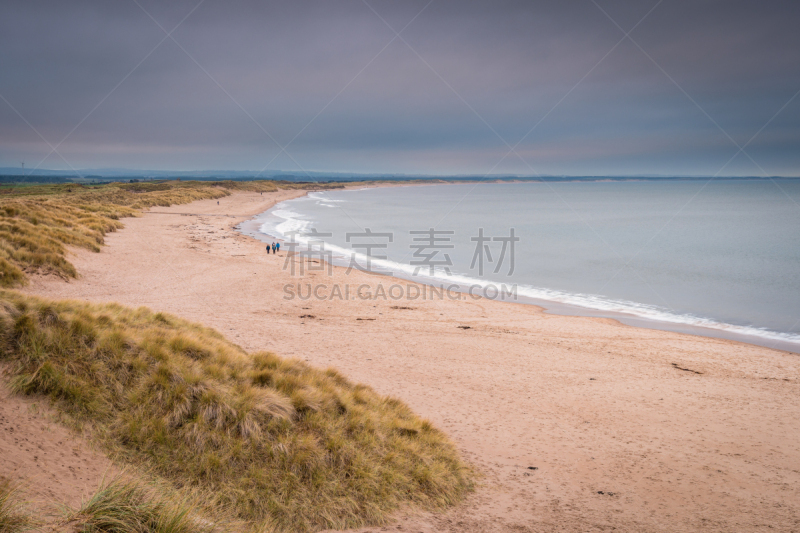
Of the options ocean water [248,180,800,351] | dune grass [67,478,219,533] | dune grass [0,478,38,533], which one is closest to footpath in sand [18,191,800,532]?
dune grass [67,478,219,533]

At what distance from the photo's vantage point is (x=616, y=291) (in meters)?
21.3

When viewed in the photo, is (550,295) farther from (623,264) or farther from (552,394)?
(552,394)

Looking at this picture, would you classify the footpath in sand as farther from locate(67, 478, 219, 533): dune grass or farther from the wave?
the wave

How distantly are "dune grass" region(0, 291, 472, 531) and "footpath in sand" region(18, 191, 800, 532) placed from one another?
66 centimetres

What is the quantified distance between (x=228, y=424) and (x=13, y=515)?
2318 millimetres

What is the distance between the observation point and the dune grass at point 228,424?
4520 mm

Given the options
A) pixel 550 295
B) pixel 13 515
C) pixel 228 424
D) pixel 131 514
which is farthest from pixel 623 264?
pixel 13 515

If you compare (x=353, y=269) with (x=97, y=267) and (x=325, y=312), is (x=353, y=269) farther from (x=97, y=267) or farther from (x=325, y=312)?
(x=97, y=267)

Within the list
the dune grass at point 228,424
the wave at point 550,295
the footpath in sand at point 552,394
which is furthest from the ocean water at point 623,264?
the dune grass at point 228,424

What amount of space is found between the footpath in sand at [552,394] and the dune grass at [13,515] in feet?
10.1

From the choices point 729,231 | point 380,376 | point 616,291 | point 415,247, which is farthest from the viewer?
point 729,231

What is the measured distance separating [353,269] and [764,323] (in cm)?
1802

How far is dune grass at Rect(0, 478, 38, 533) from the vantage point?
8.99 feet

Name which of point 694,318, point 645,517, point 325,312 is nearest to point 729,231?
point 694,318
